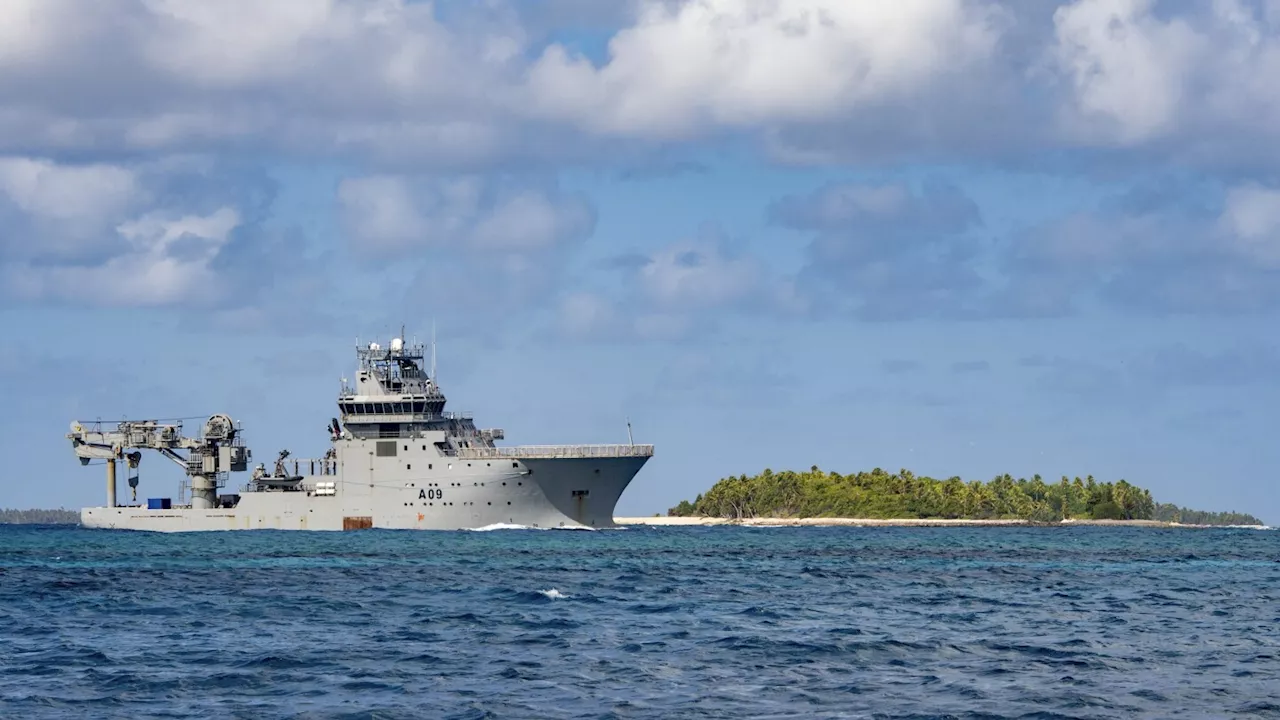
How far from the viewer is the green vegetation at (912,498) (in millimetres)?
168500

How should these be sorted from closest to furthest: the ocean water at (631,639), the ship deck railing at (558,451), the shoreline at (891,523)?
the ocean water at (631,639)
the ship deck railing at (558,451)
the shoreline at (891,523)

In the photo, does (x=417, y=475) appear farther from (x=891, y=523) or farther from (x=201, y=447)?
(x=891, y=523)

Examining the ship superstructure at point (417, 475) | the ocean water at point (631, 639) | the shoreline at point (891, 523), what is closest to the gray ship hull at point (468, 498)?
the ship superstructure at point (417, 475)

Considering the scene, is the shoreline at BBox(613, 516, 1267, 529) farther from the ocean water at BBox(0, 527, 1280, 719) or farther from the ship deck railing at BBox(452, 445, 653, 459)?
the ocean water at BBox(0, 527, 1280, 719)

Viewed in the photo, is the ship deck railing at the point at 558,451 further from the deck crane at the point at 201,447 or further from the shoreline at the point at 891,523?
the shoreline at the point at 891,523

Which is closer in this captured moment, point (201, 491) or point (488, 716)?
point (488, 716)

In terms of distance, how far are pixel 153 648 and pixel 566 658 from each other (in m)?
9.07

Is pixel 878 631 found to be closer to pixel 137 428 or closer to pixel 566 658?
pixel 566 658

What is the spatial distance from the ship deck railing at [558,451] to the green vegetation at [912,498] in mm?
75671

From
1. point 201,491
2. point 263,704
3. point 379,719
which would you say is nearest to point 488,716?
point 379,719

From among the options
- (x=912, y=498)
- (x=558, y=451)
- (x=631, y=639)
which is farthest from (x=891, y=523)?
(x=631, y=639)

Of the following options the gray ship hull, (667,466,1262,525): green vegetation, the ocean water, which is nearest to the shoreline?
(667,466,1262,525): green vegetation

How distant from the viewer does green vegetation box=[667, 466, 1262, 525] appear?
168500 millimetres

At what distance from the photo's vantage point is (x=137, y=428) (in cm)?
10488
